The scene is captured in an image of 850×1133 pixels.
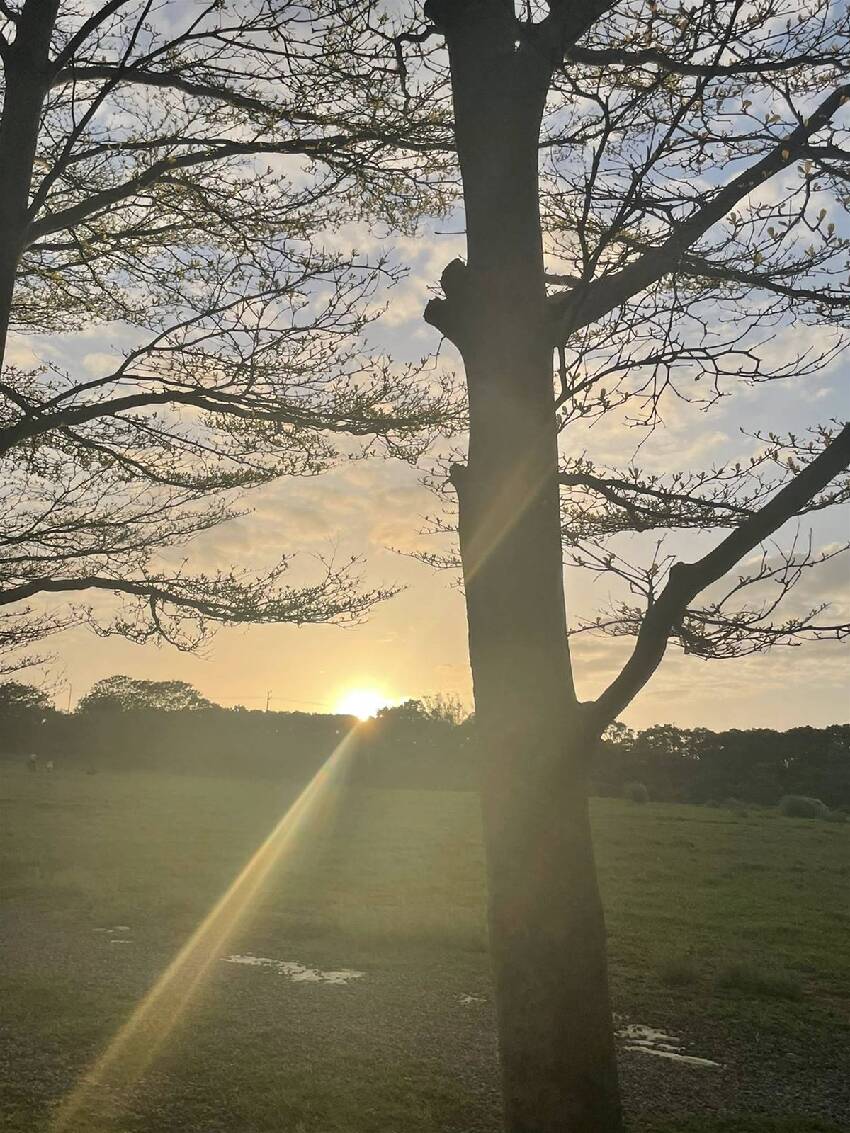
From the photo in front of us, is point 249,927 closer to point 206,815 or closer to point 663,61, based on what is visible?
point 663,61

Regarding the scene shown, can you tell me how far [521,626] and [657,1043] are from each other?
16.7ft

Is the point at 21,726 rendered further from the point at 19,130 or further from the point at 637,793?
the point at 19,130

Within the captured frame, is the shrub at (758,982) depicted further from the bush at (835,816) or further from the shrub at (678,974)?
the bush at (835,816)

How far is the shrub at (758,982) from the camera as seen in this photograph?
8148mm

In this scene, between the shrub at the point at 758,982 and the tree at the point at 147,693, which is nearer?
the shrub at the point at 758,982

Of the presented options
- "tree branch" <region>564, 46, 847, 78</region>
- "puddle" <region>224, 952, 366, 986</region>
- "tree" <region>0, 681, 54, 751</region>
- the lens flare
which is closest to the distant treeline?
"tree" <region>0, 681, 54, 751</region>

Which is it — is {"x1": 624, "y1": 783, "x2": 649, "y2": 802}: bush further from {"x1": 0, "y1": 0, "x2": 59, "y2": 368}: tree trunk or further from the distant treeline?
{"x1": 0, "y1": 0, "x2": 59, "y2": 368}: tree trunk

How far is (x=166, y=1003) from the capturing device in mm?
7273

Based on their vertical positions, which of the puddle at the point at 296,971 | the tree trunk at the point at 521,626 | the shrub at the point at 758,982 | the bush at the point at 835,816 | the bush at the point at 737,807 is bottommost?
the bush at the point at 835,816

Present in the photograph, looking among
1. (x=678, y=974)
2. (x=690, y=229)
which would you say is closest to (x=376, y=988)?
(x=678, y=974)

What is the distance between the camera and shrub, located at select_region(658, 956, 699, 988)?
8492 mm

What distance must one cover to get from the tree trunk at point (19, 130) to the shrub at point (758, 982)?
759cm

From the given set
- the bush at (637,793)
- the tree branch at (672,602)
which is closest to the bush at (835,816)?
the bush at (637,793)

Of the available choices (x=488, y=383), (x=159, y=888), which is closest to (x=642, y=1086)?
(x=488, y=383)
